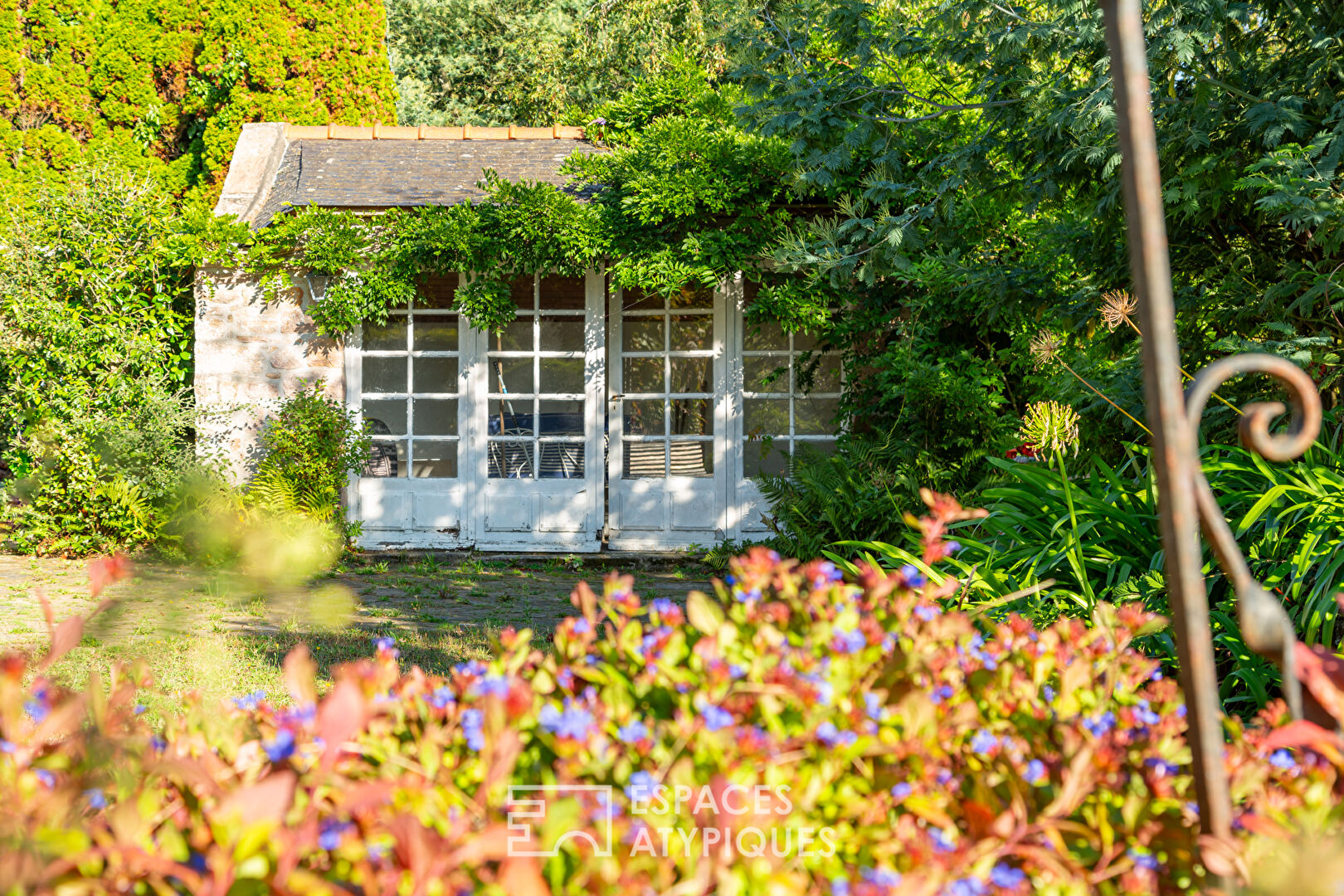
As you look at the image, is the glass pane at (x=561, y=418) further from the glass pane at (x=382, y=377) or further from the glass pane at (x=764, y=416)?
the glass pane at (x=764, y=416)

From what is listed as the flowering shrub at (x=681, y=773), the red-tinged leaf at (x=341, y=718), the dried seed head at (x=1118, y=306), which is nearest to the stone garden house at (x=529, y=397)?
the dried seed head at (x=1118, y=306)

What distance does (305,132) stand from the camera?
7.95 meters

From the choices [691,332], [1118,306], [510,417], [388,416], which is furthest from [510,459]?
[1118,306]

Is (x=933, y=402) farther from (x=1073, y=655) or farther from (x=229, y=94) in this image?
(x=229, y=94)

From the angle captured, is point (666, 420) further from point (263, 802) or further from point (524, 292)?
point (263, 802)

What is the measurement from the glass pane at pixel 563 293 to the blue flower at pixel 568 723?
20.8 feet

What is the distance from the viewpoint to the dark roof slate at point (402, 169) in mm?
6949

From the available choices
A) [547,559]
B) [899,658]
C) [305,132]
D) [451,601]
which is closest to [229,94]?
[305,132]

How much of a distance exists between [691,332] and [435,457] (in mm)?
2142

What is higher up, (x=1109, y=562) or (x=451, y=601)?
(x=1109, y=562)

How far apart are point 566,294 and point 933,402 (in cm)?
294

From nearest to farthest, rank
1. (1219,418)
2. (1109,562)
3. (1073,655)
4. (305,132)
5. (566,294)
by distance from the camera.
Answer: (1073,655) < (1109,562) < (1219,418) < (566,294) < (305,132)

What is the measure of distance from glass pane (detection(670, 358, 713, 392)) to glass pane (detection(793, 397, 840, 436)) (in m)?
0.70

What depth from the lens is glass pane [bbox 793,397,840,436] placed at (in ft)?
23.3
